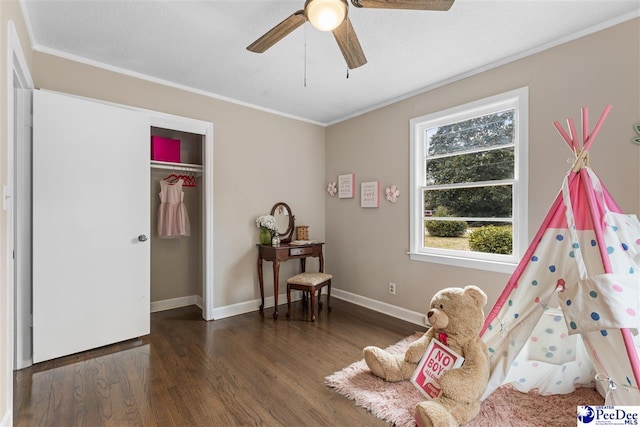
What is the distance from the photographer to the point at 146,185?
2885mm

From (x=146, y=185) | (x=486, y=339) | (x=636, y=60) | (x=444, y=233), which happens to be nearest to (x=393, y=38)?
(x=636, y=60)

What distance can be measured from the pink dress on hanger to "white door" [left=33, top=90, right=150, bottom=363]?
722mm

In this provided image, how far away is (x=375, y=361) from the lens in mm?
2176

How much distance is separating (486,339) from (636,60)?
2107 mm

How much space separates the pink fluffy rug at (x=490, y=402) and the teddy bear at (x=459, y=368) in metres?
0.10

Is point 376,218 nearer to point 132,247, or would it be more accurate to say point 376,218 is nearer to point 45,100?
point 132,247

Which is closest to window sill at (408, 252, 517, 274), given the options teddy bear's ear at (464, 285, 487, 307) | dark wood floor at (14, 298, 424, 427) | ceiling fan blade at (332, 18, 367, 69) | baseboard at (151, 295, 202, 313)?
dark wood floor at (14, 298, 424, 427)

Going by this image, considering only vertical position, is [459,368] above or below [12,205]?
below

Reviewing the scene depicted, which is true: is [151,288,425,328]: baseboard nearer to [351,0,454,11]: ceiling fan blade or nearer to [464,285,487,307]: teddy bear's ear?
[464,285,487,307]: teddy bear's ear

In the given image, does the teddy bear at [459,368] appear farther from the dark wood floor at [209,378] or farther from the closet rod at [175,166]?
the closet rod at [175,166]
